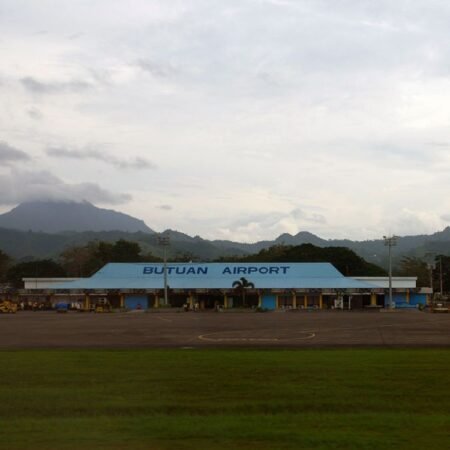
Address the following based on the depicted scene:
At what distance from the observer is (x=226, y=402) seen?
15938mm

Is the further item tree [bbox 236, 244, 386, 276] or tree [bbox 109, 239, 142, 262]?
tree [bbox 109, 239, 142, 262]

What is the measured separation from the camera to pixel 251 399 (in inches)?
643

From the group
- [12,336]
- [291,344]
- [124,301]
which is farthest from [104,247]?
[291,344]

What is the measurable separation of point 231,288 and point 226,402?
88.7 metres

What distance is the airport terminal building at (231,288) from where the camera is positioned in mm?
104562

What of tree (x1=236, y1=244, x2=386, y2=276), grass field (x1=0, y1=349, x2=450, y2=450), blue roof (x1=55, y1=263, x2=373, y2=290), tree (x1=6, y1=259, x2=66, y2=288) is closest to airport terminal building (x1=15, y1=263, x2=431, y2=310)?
blue roof (x1=55, y1=263, x2=373, y2=290)

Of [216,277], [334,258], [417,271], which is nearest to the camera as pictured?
[216,277]

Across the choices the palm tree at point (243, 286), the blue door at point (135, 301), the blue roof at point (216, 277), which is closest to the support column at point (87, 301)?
the blue roof at point (216, 277)

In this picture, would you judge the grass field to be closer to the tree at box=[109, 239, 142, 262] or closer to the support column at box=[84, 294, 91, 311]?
the support column at box=[84, 294, 91, 311]

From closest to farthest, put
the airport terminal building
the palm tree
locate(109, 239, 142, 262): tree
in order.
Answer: the palm tree < the airport terminal building < locate(109, 239, 142, 262): tree

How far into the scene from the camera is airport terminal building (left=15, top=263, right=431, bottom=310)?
10456 centimetres

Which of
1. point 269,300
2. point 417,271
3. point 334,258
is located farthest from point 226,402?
point 417,271

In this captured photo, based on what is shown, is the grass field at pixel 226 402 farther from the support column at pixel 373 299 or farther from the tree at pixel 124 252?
the tree at pixel 124 252

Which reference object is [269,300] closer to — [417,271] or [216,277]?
[216,277]
